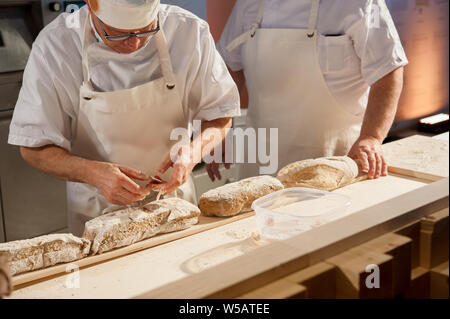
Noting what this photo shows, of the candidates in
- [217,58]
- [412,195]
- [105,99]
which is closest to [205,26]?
[217,58]

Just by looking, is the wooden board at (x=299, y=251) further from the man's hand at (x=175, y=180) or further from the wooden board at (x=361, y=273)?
the man's hand at (x=175, y=180)

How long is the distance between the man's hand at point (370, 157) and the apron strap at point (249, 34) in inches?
28.0

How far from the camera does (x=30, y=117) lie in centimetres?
175

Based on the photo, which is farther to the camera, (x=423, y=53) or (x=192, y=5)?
(x=423, y=53)

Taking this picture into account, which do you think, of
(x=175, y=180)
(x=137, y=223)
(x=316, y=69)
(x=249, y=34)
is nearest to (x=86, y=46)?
(x=175, y=180)

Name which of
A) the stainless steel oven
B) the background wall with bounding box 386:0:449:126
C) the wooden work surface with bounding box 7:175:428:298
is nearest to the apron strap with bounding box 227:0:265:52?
the stainless steel oven

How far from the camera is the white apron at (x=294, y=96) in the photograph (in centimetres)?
238

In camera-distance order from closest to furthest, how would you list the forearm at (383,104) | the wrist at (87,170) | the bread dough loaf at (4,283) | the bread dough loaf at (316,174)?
the bread dough loaf at (4,283) < the wrist at (87,170) < the bread dough loaf at (316,174) < the forearm at (383,104)

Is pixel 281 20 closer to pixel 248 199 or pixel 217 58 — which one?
pixel 217 58

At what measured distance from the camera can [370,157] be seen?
78.8 inches

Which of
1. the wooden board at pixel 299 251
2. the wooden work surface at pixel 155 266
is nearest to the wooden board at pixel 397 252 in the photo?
the wooden board at pixel 299 251

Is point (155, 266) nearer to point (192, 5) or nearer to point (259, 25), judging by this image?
point (192, 5)

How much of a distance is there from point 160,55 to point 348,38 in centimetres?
85

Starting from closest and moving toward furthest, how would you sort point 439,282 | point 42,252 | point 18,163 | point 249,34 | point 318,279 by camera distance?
point 318,279 → point 439,282 → point 42,252 → point 249,34 → point 18,163
